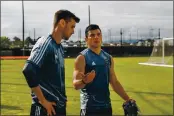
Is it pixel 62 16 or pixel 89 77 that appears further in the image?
pixel 89 77

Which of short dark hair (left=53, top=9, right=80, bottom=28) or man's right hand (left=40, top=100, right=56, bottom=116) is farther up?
short dark hair (left=53, top=9, right=80, bottom=28)

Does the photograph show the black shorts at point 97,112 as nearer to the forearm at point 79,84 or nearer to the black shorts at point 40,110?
the forearm at point 79,84

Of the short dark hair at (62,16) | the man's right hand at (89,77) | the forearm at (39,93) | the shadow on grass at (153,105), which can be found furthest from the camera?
the shadow on grass at (153,105)

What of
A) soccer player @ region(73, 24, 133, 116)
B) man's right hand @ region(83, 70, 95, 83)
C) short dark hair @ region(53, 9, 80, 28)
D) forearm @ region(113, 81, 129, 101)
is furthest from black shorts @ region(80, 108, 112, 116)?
short dark hair @ region(53, 9, 80, 28)

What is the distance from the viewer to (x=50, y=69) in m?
3.43

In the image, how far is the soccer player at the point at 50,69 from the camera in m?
3.32

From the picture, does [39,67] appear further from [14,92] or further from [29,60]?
[14,92]

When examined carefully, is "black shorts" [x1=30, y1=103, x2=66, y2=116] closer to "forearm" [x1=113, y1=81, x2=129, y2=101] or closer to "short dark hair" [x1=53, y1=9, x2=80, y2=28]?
"short dark hair" [x1=53, y1=9, x2=80, y2=28]

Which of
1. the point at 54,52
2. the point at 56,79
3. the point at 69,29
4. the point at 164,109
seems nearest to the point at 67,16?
the point at 69,29

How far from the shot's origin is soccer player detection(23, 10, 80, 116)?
3.32 m

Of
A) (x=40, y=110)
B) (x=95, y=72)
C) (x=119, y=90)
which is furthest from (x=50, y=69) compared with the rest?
(x=119, y=90)

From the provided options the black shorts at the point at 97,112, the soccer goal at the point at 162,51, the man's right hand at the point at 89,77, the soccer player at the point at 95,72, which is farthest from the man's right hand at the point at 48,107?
the soccer goal at the point at 162,51

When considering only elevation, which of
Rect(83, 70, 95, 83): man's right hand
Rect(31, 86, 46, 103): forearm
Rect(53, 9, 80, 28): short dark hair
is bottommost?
Rect(31, 86, 46, 103): forearm

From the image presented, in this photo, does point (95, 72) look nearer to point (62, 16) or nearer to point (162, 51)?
point (62, 16)
